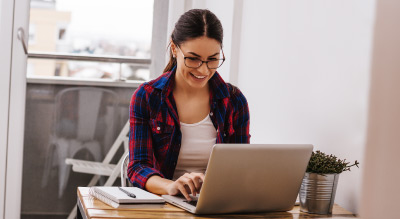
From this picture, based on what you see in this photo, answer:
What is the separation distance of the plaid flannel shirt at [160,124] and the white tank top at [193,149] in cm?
3

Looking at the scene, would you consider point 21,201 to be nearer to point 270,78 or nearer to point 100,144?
point 100,144

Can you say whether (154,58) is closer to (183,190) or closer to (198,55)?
(198,55)

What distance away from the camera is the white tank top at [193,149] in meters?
1.92

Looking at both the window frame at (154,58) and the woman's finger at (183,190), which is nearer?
the woman's finger at (183,190)

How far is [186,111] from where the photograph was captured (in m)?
1.96

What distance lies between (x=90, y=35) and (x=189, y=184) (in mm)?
2052

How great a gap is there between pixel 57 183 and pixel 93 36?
1005 mm

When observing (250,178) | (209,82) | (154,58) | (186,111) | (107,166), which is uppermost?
(154,58)

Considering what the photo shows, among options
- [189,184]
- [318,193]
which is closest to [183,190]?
[189,184]

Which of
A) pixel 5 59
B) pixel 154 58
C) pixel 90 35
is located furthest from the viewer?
pixel 154 58

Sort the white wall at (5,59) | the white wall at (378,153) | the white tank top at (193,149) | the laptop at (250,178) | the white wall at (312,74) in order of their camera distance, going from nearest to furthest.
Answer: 1. the white wall at (378,153)
2. the laptop at (250,178)
3. the white wall at (312,74)
4. the white tank top at (193,149)
5. the white wall at (5,59)

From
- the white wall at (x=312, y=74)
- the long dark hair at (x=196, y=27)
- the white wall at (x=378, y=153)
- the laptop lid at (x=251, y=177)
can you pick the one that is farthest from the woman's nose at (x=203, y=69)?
the white wall at (x=378, y=153)

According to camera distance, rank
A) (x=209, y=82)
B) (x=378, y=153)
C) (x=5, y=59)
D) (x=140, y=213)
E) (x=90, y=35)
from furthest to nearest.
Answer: (x=90, y=35) < (x=5, y=59) < (x=209, y=82) < (x=140, y=213) < (x=378, y=153)

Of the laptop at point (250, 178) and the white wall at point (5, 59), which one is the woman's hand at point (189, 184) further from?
the white wall at point (5, 59)
